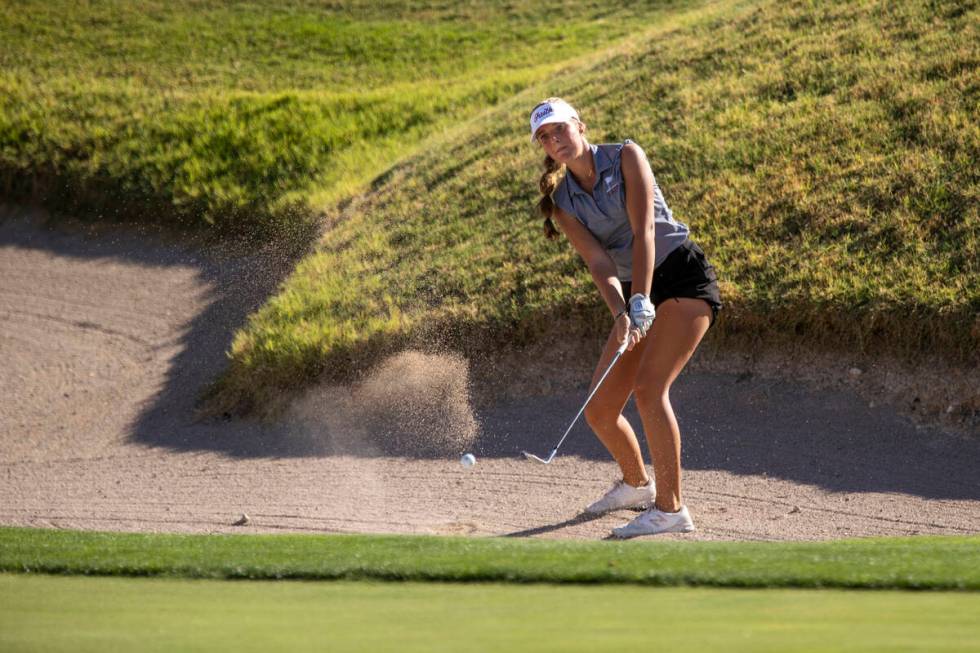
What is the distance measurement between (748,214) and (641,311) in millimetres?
5106

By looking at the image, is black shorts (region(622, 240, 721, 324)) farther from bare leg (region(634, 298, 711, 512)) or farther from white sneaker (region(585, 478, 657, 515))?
white sneaker (region(585, 478, 657, 515))

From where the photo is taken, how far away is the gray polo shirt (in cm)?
575

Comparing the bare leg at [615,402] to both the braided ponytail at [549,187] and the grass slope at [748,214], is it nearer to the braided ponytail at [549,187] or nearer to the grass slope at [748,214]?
the braided ponytail at [549,187]

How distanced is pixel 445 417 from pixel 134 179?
830 centimetres

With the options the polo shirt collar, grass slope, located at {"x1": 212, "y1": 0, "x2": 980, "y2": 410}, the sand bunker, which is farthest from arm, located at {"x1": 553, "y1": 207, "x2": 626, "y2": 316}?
grass slope, located at {"x1": 212, "y1": 0, "x2": 980, "y2": 410}

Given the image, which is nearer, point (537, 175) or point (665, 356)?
point (665, 356)

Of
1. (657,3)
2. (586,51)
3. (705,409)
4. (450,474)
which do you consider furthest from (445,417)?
(657,3)

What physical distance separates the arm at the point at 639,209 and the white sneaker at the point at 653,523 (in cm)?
134

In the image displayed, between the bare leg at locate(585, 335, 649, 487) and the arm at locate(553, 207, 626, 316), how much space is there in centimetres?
35

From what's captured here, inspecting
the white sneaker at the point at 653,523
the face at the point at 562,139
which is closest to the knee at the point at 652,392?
the white sneaker at the point at 653,523

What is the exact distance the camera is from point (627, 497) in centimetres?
682

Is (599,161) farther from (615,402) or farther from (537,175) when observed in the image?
(537,175)

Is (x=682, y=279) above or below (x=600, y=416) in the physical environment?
above

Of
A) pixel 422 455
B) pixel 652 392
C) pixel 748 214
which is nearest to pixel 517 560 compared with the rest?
pixel 652 392
